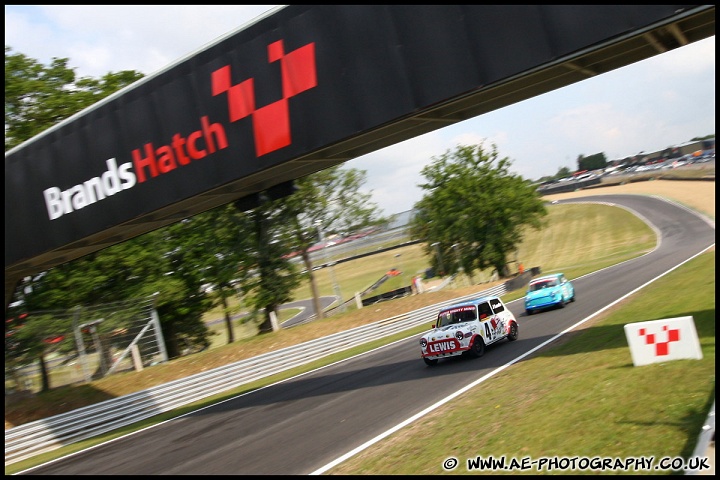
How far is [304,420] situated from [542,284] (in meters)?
17.7

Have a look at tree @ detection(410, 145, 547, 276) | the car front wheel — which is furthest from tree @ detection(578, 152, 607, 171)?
the car front wheel

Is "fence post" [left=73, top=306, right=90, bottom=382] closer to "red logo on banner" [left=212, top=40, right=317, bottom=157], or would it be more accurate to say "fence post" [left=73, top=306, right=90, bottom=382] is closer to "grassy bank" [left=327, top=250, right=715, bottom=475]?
"red logo on banner" [left=212, top=40, right=317, bottom=157]

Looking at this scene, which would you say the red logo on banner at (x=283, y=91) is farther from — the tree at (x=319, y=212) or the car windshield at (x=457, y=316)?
the tree at (x=319, y=212)

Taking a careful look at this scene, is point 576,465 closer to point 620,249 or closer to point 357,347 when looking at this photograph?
point 357,347

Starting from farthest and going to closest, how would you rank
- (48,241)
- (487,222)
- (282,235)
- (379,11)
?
(487,222), (282,235), (48,241), (379,11)

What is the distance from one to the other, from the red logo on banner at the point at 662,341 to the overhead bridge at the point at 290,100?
4579 mm

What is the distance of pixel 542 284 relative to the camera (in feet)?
94.6

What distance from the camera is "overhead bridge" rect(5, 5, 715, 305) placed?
419 inches

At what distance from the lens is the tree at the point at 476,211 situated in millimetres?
64438

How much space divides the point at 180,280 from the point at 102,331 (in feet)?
34.2

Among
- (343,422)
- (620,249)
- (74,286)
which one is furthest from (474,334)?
(620,249)

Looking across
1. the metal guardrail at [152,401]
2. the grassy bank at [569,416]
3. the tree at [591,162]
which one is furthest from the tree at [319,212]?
the tree at [591,162]

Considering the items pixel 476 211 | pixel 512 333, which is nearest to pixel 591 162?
pixel 476 211

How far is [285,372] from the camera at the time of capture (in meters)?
25.2
